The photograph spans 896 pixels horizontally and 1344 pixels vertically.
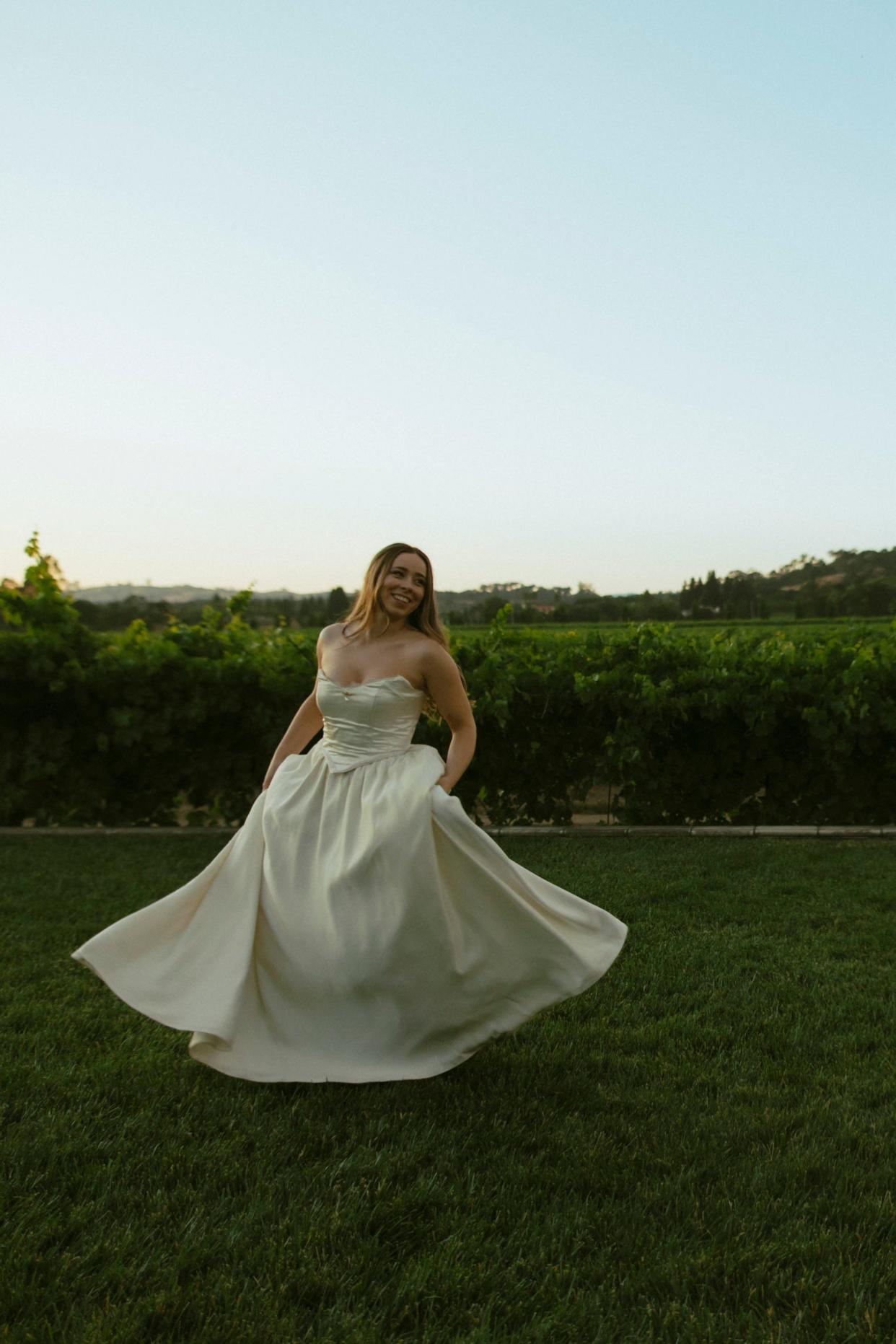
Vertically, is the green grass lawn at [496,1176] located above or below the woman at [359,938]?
below

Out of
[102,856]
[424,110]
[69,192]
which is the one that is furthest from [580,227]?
[102,856]

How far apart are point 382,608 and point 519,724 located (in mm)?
4132

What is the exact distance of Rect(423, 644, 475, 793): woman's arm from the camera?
155 inches

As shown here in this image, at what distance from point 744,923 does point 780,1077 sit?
194 cm

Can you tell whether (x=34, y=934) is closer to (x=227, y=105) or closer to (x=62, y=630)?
(x=62, y=630)

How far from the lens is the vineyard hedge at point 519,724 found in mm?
7770

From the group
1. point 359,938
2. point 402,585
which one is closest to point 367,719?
point 402,585

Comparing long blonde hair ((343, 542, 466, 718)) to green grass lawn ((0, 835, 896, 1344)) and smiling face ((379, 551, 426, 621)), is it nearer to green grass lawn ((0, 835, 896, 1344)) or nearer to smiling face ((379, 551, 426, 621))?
smiling face ((379, 551, 426, 621))

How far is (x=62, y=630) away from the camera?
325 inches

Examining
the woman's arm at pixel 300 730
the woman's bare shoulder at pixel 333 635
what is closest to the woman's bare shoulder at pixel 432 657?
the woman's bare shoulder at pixel 333 635

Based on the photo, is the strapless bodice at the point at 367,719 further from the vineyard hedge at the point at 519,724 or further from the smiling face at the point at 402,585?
the vineyard hedge at the point at 519,724

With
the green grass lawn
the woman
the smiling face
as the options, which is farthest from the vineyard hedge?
the woman

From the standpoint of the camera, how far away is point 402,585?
12.9 ft

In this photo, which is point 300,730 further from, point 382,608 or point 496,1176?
point 496,1176
